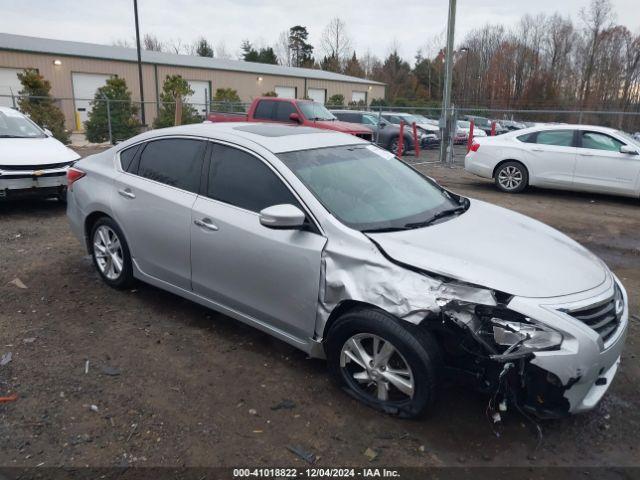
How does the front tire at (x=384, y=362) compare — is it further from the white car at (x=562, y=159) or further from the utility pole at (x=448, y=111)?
the utility pole at (x=448, y=111)

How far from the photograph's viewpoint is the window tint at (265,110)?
46.8 ft

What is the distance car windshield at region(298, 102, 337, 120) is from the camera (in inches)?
562

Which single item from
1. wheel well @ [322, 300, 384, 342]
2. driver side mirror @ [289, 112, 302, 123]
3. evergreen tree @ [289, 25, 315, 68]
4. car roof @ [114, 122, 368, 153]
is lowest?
wheel well @ [322, 300, 384, 342]

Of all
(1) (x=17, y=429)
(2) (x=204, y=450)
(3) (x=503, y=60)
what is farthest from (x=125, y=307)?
(3) (x=503, y=60)

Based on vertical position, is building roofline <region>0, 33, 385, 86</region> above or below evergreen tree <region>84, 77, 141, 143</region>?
above

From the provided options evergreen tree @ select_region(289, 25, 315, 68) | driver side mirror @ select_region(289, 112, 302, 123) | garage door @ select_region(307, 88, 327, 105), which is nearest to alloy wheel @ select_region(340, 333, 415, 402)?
driver side mirror @ select_region(289, 112, 302, 123)

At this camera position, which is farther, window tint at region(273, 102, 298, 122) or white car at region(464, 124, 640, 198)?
window tint at region(273, 102, 298, 122)

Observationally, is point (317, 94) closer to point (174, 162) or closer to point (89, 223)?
point (89, 223)

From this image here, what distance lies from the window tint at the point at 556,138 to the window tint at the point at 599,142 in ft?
0.76

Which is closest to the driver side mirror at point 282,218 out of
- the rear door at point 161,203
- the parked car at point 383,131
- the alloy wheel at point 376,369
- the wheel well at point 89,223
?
the alloy wheel at point 376,369

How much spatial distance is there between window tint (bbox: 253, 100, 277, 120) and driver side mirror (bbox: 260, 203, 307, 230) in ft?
37.9

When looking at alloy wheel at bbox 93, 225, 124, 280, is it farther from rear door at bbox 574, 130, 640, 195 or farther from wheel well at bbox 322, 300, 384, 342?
rear door at bbox 574, 130, 640, 195

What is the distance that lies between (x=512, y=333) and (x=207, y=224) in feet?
7.11

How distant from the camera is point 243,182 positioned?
365cm
